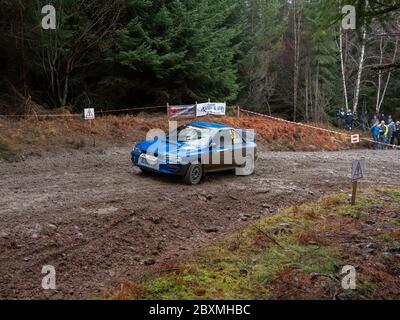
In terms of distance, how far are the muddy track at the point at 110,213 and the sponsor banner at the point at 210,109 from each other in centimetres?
730

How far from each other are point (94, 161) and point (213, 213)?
549 cm

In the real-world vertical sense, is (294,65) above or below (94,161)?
above

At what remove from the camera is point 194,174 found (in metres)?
11.6

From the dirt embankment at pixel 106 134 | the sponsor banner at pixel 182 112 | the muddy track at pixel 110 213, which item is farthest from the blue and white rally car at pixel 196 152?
the sponsor banner at pixel 182 112

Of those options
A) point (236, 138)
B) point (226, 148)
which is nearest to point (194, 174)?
point (226, 148)

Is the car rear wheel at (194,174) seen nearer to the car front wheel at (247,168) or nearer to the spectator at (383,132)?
the car front wheel at (247,168)

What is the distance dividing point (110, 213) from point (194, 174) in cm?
338

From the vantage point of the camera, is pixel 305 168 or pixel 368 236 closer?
pixel 368 236

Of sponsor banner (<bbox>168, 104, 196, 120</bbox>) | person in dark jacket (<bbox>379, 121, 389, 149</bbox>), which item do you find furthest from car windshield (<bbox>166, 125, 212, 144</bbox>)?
person in dark jacket (<bbox>379, 121, 389, 149</bbox>)

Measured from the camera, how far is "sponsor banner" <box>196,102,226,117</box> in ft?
70.9

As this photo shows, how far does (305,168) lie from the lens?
51.5 ft

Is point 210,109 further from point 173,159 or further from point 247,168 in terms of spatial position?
point 173,159
